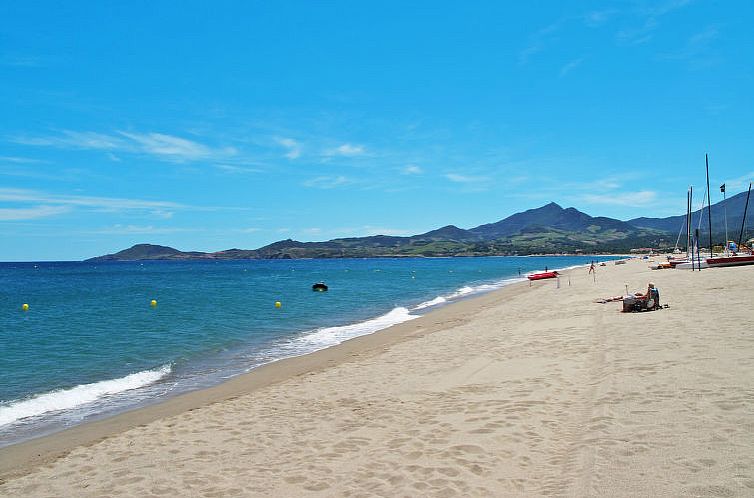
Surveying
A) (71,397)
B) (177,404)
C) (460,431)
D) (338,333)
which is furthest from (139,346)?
(460,431)

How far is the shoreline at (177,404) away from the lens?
352 inches

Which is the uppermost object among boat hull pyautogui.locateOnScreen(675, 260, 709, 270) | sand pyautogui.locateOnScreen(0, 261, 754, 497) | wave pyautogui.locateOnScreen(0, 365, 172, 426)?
boat hull pyautogui.locateOnScreen(675, 260, 709, 270)

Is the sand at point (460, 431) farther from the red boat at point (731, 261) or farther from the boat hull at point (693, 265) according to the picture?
the red boat at point (731, 261)

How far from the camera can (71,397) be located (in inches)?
537

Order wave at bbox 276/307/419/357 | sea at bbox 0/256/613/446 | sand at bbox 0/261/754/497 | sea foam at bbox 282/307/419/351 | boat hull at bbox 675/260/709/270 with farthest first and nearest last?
boat hull at bbox 675/260/709/270
sea foam at bbox 282/307/419/351
wave at bbox 276/307/419/357
sea at bbox 0/256/613/446
sand at bbox 0/261/754/497

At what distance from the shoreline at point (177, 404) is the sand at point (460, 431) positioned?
Result: 3.2 inches

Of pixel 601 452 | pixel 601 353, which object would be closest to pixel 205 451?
pixel 601 452

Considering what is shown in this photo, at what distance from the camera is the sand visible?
19.6 ft

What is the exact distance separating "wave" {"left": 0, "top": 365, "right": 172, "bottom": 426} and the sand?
2549mm

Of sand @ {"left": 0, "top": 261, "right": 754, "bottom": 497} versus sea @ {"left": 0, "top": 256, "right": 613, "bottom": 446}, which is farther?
sea @ {"left": 0, "top": 256, "right": 613, "bottom": 446}

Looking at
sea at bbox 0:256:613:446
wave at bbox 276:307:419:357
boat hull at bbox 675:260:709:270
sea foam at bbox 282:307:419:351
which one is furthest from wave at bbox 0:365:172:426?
boat hull at bbox 675:260:709:270

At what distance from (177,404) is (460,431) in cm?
781

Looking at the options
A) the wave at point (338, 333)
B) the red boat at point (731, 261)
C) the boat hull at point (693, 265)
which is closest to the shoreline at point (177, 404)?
the wave at point (338, 333)

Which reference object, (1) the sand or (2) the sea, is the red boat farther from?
(1) the sand
